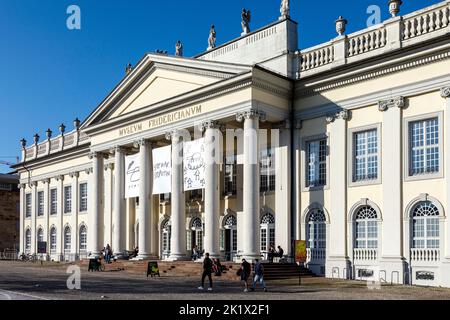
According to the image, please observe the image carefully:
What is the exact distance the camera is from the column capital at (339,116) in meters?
28.7

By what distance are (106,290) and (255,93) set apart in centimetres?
1235

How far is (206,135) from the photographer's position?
31375 mm

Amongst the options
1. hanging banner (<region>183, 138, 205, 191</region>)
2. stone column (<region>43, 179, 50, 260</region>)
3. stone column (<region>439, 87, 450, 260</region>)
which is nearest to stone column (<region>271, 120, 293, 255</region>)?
hanging banner (<region>183, 138, 205, 191</region>)

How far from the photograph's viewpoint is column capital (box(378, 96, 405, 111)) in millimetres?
26441

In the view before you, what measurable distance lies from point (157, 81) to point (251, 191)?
451 inches

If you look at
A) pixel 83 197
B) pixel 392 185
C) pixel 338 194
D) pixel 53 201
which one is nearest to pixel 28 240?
pixel 53 201

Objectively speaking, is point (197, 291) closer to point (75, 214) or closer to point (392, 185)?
point (392, 185)

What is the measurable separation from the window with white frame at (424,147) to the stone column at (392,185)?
52 cm

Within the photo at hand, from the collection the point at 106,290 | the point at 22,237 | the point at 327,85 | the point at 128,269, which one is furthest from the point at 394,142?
the point at 22,237

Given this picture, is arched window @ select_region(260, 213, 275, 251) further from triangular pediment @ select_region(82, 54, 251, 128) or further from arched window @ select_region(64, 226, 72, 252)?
arched window @ select_region(64, 226, 72, 252)

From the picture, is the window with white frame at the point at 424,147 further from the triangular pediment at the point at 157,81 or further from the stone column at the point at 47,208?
the stone column at the point at 47,208

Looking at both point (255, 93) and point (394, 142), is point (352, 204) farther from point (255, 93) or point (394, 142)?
point (255, 93)

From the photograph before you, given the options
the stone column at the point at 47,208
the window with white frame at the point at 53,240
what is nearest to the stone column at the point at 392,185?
the window with white frame at the point at 53,240

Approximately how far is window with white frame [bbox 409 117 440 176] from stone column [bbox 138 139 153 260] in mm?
16272
